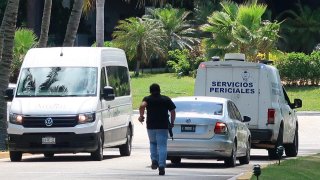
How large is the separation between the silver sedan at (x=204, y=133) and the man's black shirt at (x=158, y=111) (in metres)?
2.37

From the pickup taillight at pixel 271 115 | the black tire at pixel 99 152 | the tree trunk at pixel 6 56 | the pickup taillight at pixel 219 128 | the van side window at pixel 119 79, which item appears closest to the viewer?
the pickup taillight at pixel 219 128

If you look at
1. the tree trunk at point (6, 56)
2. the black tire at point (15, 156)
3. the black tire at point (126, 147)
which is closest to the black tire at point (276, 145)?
the black tire at point (126, 147)

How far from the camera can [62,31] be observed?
69.1 meters

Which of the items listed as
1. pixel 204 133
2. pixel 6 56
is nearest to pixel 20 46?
pixel 6 56

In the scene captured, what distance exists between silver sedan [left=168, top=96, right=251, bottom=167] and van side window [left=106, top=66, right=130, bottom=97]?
3.50 meters

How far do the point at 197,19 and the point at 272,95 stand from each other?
3462cm

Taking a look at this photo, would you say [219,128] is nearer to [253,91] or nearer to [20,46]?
[253,91]

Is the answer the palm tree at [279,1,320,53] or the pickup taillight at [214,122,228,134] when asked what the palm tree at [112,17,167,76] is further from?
the pickup taillight at [214,122,228,134]

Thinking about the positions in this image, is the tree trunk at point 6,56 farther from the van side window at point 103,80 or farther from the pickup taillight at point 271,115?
the pickup taillight at point 271,115

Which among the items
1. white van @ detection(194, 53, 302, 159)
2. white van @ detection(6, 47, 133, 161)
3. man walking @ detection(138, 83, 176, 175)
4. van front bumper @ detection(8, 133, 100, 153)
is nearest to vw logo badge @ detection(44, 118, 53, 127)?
white van @ detection(6, 47, 133, 161)

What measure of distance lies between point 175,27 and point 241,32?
828 cm

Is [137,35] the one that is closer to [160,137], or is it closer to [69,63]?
[69,63]

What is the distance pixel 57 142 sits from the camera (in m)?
27.3

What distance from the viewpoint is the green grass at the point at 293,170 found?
22.2m
